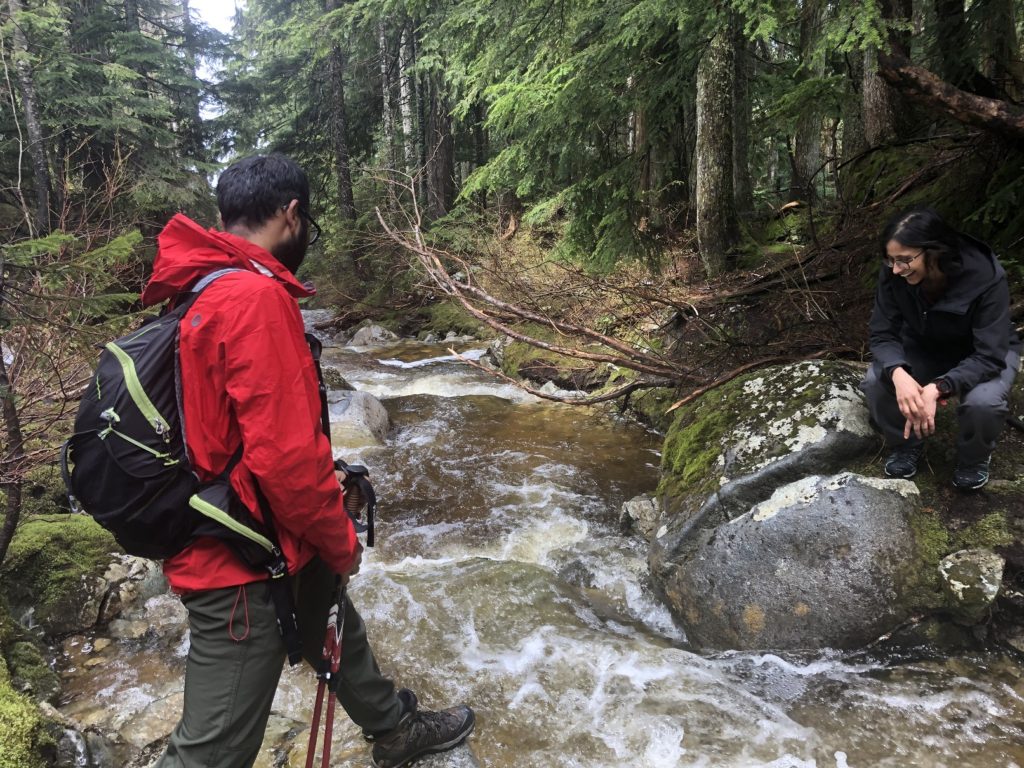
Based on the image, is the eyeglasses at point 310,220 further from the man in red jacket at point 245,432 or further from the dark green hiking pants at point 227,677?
the dark green hiking pants at point 227,677

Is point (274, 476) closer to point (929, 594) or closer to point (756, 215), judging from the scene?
point (929, 594)

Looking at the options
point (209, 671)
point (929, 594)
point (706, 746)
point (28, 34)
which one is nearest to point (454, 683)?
point (706, 746)

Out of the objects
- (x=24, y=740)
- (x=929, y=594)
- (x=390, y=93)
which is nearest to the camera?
(x=24, y=740)

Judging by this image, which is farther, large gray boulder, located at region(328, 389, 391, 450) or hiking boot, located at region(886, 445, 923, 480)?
large gray boulder, located at region(328, 389, 391, 450)

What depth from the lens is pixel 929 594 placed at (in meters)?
3.24

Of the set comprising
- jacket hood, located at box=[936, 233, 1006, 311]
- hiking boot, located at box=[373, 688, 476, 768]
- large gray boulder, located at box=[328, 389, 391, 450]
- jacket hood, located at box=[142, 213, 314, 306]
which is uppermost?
jacket hood, located at box=[142, 213, 314, 306]

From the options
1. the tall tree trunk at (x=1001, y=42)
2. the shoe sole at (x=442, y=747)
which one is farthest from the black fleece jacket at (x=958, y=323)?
the shoe sole at (x=442, y=747)

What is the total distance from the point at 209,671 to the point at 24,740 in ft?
3.63

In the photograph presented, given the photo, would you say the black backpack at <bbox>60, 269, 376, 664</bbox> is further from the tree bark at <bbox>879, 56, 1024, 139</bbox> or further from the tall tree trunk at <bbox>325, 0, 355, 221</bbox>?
the tall tree trunk at <bbox>325, 0, 355, 221</bbox>

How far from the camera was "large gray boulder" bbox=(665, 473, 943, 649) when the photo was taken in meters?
3.29

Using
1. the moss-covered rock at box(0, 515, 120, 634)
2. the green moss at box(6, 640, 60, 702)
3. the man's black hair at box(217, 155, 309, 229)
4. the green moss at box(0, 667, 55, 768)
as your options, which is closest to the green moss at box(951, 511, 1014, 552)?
the man's black hair at box(217, 155, 309, 229)

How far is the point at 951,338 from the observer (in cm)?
338

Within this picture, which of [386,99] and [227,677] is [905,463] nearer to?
[227,677]

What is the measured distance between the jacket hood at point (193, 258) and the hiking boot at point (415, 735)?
6.70 feet
